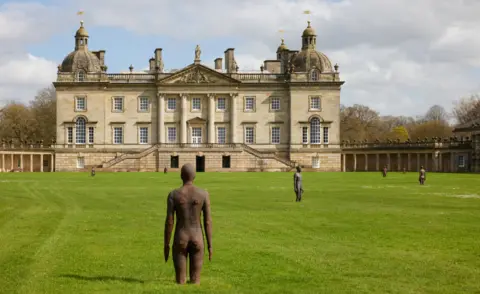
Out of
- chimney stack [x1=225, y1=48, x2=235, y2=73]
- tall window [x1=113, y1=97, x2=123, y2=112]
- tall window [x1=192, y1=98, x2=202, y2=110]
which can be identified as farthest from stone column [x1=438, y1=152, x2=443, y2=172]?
tall window [x1=113, y1=97, x2=123, y2=112]

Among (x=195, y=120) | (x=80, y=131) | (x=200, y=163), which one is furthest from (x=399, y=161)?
(x=80, y=131)

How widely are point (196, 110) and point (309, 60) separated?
578 inches

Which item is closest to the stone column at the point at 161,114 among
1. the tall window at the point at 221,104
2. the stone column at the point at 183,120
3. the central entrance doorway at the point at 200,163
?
the stone column at the point at 183,120

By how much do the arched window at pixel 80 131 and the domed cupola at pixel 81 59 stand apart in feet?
19.0

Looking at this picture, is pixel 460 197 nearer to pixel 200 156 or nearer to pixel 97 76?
pixel 200 156

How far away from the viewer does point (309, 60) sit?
86.1 meters

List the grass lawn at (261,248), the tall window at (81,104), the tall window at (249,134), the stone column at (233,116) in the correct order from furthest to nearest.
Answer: the tall window at (249,134) → the stone column at (233,116) → the tall window at (81,104) → the grass lawn at (261,248)

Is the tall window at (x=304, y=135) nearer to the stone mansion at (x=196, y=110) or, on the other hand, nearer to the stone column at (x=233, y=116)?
the stone mansion at (x=196, y=110)

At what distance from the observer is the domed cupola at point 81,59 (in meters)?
85.0

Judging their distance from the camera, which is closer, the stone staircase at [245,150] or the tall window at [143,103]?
the stone staircase at [245,150]

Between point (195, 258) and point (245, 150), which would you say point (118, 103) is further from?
point (195, 258)

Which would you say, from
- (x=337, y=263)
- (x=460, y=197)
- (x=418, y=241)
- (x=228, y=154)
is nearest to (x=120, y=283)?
(x=337, y=263)

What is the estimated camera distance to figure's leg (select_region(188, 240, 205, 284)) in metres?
11.6

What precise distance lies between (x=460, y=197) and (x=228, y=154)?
5155cm
